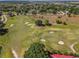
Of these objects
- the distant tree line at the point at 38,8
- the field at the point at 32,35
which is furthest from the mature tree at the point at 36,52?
the distant tree line at the point at 38,8

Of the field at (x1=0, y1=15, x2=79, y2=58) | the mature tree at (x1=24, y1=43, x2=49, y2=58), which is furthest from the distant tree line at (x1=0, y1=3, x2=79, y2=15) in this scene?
the mature tree at (x1=24, y1=43, x2=49, y2=58)

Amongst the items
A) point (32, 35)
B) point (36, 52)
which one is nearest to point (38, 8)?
point (32, 35)

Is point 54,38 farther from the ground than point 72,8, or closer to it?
closer to it

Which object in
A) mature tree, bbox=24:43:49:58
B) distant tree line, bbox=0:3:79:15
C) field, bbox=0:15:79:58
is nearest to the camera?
mature tree, bbox=24:43:49:58

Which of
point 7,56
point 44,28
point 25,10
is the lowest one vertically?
point 7,56

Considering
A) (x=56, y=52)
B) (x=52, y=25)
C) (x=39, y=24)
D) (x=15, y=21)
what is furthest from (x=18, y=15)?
(x=56, y=52)

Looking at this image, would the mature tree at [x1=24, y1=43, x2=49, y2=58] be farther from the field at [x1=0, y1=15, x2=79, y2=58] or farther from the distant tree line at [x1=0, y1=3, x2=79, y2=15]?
the distant tree line at [x1=0, y1=3, x2=79, y2=15]

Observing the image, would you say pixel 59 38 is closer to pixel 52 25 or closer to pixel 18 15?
pixel 52 25

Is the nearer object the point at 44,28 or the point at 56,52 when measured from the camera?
the point at 56,52
